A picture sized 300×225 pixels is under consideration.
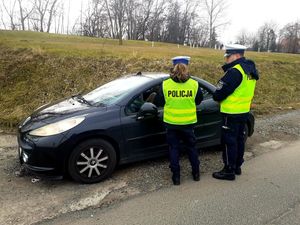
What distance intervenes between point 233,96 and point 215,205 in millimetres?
1484

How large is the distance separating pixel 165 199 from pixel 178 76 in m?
1.56

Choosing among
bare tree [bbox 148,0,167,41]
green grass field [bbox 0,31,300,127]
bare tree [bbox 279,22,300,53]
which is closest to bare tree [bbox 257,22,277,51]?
bare tree [bbox 279,22,300,53]

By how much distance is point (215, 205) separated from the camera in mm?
3832

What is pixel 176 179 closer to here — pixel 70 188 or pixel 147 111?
pixel 147 111

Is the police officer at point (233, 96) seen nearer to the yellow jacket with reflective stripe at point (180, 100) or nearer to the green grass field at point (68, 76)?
the yellow jacket with reflective stripe at point (180, 100)

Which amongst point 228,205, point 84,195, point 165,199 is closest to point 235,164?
point 228,205

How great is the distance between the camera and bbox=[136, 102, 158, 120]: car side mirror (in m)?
4.59

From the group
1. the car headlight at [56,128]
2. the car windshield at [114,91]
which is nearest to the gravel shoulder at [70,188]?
the car headlight at [56,128]

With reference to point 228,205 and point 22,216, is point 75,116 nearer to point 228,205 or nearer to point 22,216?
point 22,216

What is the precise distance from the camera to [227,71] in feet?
14.4

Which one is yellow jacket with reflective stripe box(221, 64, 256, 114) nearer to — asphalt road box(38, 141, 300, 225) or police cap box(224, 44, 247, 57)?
police cap box(224, 44, 247, 57)

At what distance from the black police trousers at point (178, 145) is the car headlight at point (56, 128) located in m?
1.25

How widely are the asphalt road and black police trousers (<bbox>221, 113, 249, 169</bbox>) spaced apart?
1.07 ft

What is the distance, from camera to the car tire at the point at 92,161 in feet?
14.0
